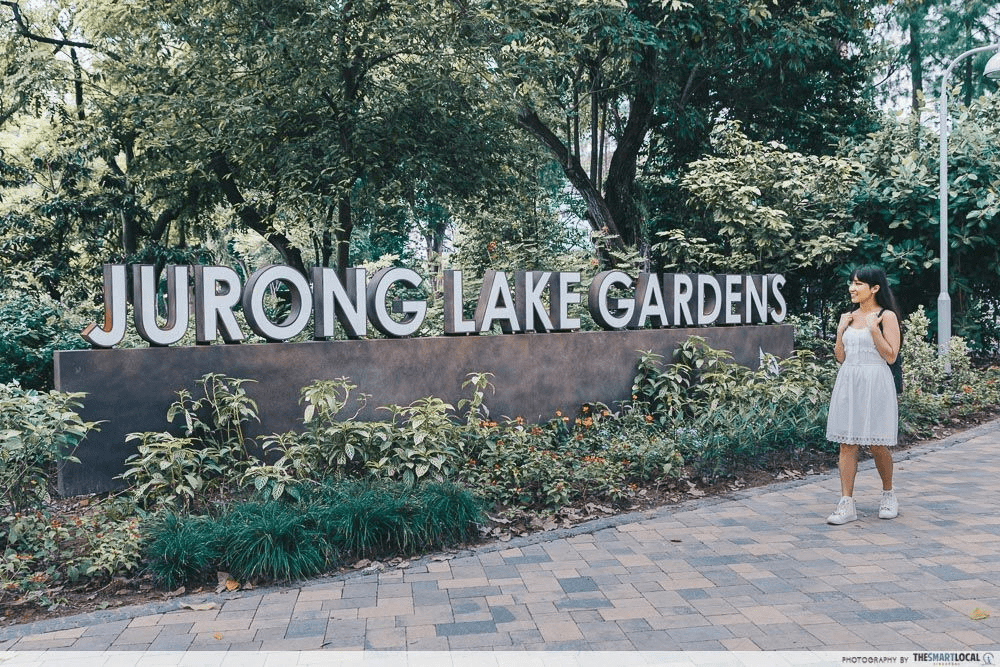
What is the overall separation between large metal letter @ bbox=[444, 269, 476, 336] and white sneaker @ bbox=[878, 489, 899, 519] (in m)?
3.92

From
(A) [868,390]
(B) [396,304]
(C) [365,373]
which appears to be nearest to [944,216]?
(A) [868,390]

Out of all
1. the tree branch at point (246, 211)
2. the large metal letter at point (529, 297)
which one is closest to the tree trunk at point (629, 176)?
the tree branch at point (246, 211)

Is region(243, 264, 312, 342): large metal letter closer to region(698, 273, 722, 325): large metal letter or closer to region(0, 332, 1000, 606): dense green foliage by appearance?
region(0, 332, 1000, 606): dense green foliage

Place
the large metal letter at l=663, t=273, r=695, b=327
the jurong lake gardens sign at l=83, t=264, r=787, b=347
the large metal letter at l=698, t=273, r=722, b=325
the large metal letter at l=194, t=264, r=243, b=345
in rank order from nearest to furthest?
the jurong lake gardens sign at l=83, t=264, r=787, b=347 < the large metal letter at l=194, t=264, r=243, b=345 < the large metal letter at l=663, t=273, r=695, b=327 < the large metal letter at l=698, t=273, r=722, b=325

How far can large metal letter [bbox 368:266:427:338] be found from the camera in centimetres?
723

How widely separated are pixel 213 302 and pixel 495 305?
276 centimetres

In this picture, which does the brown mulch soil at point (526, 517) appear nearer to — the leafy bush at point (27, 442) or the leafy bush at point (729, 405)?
the leafy bush at point (729, 405)

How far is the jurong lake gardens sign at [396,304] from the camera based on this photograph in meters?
6.16

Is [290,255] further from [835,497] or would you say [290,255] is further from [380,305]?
[835,497]

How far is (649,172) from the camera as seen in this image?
18.3 meters

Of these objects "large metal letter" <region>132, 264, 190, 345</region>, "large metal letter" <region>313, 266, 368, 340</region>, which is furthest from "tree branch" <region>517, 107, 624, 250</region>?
"large metal letter" <region>132, 264, 190, 345</region>
